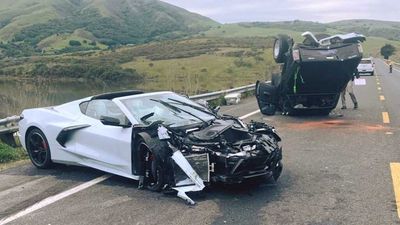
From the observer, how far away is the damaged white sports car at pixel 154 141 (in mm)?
6109

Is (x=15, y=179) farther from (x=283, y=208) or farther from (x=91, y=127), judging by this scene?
(x=283, y=208)

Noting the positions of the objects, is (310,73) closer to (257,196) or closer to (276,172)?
(276,172)

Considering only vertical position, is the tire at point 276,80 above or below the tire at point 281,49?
below

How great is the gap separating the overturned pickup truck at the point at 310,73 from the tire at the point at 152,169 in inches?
266

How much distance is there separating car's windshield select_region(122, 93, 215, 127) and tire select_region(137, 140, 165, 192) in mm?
497

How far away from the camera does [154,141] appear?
6.49m

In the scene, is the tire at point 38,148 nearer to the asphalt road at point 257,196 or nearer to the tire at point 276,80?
the asphalt road at point 257,196

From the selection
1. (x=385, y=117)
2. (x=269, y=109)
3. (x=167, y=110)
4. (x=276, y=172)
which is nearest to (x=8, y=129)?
(x=167, y=110)

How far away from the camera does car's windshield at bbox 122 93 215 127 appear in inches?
281

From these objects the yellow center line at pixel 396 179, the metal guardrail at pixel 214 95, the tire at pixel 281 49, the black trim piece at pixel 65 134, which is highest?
the tire at pixel 281 49

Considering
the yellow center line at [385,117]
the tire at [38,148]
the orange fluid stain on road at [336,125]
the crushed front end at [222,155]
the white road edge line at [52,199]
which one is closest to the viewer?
the white road edge line at [52,199]

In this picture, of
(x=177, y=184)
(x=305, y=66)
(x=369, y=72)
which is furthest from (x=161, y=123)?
(x=369, y=72)

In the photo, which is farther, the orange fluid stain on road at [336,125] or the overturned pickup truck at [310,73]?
the overturned pickup truck at [310,73]

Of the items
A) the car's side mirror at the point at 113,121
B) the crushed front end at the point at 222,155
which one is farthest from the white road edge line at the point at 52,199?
the crushed front end at the point at 222,155
